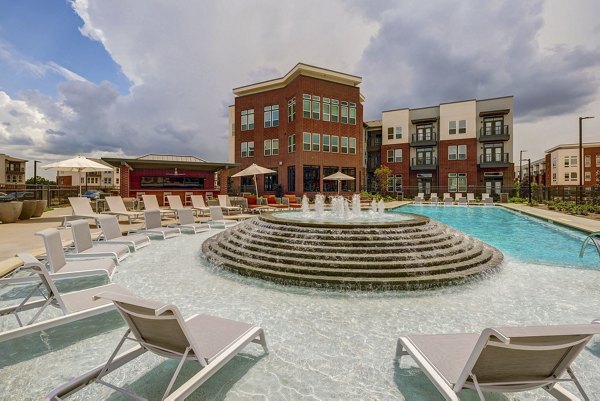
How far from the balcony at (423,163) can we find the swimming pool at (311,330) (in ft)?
118

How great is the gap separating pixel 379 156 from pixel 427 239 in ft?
131

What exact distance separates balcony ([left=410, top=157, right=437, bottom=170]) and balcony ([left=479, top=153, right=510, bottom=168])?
5.48m

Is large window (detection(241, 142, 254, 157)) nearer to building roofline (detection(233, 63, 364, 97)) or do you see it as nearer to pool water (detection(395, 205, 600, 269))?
building roofline (detection(233, 63, 364, 97))

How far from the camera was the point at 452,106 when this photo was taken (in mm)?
40500

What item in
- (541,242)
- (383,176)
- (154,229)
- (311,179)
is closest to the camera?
(154,229)

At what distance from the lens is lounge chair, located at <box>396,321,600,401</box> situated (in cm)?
212

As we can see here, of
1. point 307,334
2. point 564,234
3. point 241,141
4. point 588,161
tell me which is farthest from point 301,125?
point 588,161

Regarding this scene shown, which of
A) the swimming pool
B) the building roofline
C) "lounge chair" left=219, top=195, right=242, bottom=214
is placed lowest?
the swimming pool

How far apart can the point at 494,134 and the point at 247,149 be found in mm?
30605

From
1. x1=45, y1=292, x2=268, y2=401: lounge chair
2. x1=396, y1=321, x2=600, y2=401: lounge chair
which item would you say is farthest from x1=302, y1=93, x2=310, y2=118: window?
x1=396, y1=321, x2=600, y2=401: lounge chair

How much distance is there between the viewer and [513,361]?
7.64 ft

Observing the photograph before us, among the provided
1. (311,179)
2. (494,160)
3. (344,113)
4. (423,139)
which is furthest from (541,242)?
(423,139)

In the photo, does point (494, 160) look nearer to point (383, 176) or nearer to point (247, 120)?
point (383, 176)

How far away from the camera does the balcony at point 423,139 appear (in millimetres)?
41375
